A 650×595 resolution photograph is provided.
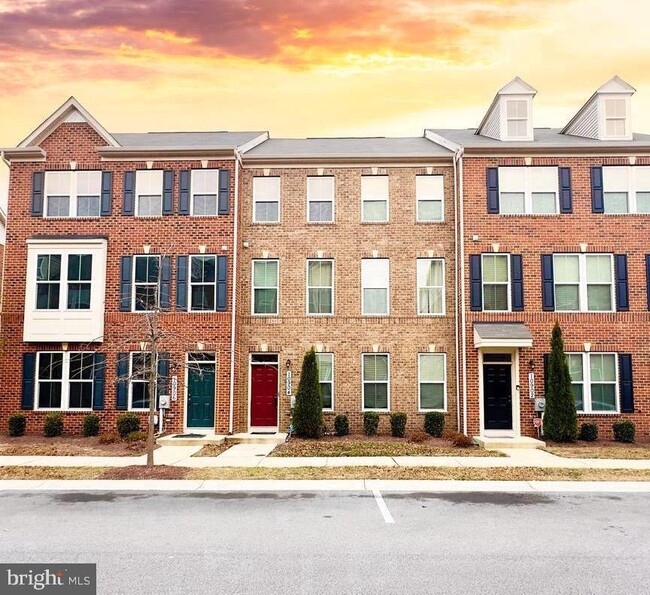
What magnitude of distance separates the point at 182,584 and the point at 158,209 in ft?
50.7

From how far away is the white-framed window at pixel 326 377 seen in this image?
767 inches

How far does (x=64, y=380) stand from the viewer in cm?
1902

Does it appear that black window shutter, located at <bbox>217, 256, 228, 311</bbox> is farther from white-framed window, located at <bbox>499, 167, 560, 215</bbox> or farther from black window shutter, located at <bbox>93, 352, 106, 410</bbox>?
white-framed window, located at <bbox>499, 167, 560, 215</bbox>

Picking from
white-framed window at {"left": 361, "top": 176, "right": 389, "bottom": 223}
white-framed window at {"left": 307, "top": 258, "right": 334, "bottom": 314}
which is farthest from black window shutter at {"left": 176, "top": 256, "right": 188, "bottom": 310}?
white-framed window at {"left": 361, "top": 176, "right": 389, "bottom": 223}

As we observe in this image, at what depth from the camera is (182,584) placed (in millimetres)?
6289

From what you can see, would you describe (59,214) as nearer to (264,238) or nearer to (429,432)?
(264,238)

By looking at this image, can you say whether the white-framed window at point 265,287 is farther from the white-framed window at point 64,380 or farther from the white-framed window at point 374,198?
the white-framed window at point 64,380

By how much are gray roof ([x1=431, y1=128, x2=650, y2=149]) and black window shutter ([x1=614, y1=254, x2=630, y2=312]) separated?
12.7 ft

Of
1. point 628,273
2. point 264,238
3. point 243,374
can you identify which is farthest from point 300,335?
point 628,273

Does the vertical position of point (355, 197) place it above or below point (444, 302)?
above

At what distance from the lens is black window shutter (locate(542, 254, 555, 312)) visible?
18.9m

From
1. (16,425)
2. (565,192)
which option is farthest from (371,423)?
(16,425)

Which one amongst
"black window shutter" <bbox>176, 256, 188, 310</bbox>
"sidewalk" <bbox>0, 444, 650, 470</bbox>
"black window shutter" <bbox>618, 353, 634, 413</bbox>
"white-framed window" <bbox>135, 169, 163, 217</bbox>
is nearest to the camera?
"sidewalk" <bbox>0, 444, 650, 470</bbox>

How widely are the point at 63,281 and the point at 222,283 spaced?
544cm
